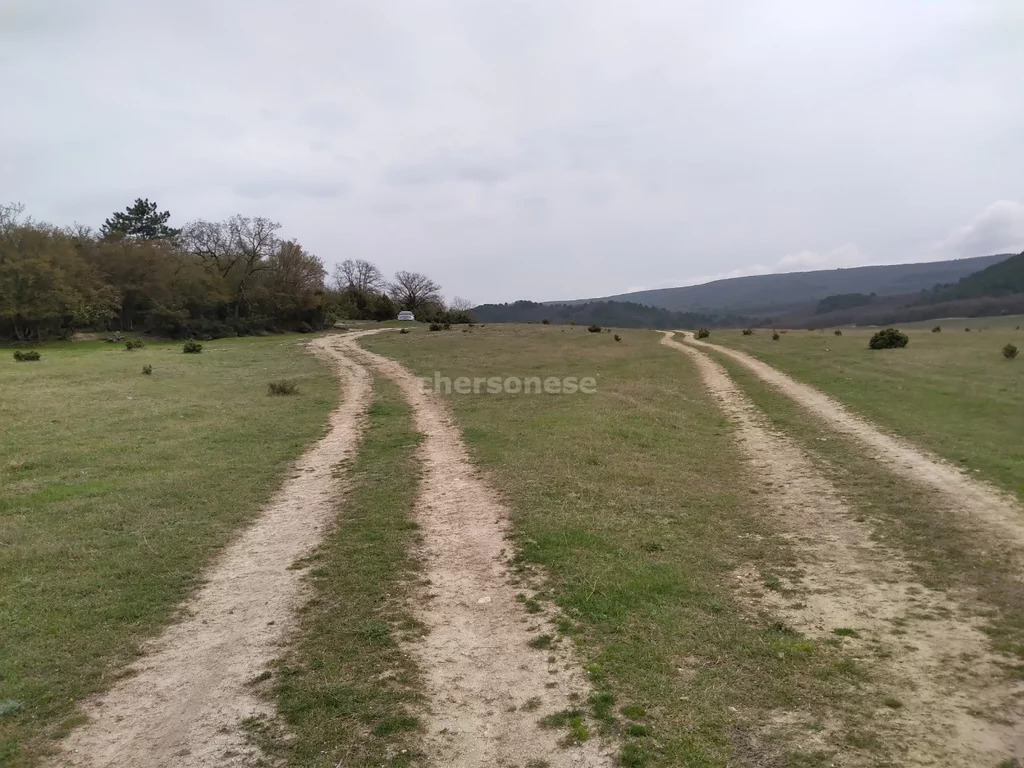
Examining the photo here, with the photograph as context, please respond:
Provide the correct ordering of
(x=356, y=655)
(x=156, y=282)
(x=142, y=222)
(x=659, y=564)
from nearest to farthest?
(x=356, y=655)
(x=659, y=564)
(x=156, y=282)
(x=142, y=222)

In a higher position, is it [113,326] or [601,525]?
[113,326]

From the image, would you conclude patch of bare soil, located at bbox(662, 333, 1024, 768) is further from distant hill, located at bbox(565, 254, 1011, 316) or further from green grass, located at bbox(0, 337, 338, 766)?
distant hill, located at bbox(565, 254, 1011, 316)

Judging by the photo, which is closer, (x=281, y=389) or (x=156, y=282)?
(x=281, y=389)

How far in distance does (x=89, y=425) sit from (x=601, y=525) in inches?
588

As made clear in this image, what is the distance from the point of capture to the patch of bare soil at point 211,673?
4.40 m

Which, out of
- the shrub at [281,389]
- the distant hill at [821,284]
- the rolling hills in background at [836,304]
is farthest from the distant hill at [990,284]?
the shrub at [281,389]

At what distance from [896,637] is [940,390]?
1648 centimetres

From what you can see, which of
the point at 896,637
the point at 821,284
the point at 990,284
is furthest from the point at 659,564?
the point at 821,284

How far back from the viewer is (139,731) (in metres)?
4.64

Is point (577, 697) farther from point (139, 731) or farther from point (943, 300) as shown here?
point (943, 300)

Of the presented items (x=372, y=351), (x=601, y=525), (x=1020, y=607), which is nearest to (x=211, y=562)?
(x=601, y=525)

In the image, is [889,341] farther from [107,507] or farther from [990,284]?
[990,284]

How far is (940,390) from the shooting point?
61.6ft

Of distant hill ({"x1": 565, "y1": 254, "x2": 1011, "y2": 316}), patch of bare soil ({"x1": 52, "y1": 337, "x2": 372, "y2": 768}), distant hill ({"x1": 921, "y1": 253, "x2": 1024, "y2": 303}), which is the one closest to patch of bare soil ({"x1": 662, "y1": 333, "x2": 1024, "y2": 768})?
patch of bare soil ({"x1": 52, "y1": 337, "x2": 372, "y2": 768})
